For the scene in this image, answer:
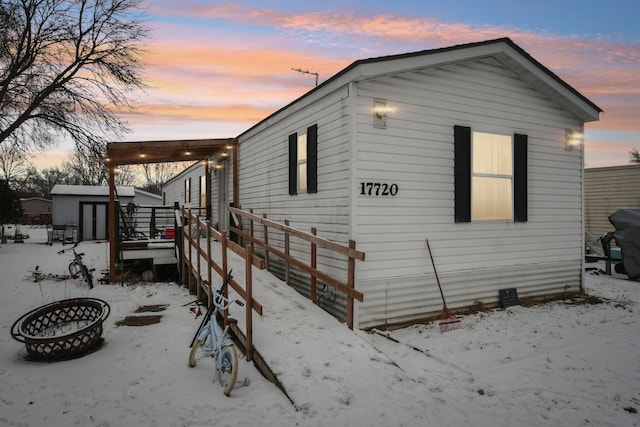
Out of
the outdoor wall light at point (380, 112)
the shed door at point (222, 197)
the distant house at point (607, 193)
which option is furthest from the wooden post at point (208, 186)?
the distant house at point (607, 193)

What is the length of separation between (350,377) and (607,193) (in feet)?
61.6

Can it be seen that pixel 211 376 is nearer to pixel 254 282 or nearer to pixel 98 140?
pixel 254 282

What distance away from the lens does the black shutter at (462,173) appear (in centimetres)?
698

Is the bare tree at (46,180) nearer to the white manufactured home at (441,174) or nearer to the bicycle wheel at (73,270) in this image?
the bicycle wheel at (73,270)

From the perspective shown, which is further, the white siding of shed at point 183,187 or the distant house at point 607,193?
the white siding of shed at point 183,187

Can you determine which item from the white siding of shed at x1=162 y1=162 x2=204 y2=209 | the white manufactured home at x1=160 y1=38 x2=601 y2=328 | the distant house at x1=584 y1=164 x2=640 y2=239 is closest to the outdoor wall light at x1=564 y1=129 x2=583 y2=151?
the white manufactured home at x1=160 y1=38 x2=601 y2=328

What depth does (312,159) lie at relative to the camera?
7.16 metres

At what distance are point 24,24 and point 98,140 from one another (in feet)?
14.5

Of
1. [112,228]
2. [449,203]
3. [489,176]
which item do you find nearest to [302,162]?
[449,203]

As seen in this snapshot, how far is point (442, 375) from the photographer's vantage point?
4418mm

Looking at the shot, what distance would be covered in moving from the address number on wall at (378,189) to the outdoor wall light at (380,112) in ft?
3.27

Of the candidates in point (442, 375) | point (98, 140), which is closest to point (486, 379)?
point (442, 375)

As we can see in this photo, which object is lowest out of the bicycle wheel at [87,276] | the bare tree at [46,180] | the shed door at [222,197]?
the bicycle wheel at [87,276]

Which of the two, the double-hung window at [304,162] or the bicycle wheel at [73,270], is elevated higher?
the double-hung window at [304,162]
